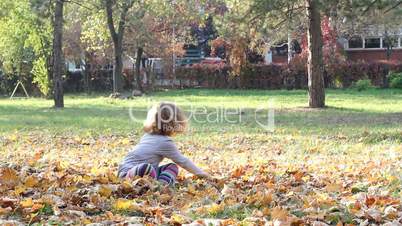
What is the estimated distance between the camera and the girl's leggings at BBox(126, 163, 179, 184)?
5.84 metres

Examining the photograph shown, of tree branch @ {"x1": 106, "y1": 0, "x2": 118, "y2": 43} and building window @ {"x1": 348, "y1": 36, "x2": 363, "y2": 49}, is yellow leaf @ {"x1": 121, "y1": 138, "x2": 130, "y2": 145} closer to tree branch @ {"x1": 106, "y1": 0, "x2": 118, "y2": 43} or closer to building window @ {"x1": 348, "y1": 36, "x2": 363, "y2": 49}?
tree branch @ {"x1": 106, "y1": 0, "x2": 118, "y2": 43}

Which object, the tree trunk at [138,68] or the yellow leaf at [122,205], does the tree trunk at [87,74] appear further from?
the yellow leaf at [122,205]

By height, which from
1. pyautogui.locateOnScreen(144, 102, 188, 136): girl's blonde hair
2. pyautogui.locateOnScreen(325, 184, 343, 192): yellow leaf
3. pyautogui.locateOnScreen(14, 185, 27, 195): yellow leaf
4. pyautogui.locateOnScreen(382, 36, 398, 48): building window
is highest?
pyautogui.locateOnScreen(382, 36, 398, 48): building window

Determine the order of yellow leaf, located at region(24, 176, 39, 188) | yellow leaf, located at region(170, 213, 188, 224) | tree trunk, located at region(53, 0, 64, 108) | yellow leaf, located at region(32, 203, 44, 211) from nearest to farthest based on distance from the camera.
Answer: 1. yellow leaf, located at region(170, 213, 188, 224)
2. yellow leaf, located at region(32, 203, 44, 211)
3. yellow leaf, located at region(24, 176, 39, 188)
4. tree trunk, located at region(53, 0, 64, 108)

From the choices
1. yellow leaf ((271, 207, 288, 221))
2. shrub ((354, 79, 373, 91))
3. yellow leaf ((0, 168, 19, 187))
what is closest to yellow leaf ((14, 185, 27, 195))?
yellow leaf ((0, 168, 19, 187))

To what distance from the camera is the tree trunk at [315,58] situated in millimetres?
19000

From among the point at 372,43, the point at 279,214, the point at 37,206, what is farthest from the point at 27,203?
the point at 372,43

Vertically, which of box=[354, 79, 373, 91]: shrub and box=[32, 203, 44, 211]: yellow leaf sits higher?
box=[32, 203, 44, 211]: yellow leaf

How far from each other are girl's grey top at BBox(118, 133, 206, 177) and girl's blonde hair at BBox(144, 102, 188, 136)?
0.07 m

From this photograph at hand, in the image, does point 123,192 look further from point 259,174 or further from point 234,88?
point 234,88

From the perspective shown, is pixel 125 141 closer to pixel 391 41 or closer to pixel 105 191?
pixel 105 191

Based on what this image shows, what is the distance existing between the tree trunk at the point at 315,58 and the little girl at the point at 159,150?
13.4 m

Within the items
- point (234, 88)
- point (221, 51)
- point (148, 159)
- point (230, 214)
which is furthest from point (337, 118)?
point (221, 51)

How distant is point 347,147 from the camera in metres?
9.93
